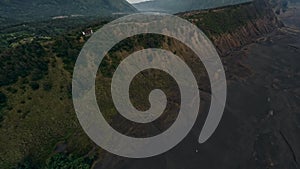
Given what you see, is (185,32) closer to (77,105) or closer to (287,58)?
(287,58)

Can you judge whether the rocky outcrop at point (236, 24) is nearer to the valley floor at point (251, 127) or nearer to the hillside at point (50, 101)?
the valley floor at point (251, 127)

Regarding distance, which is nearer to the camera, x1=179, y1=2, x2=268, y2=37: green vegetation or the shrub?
the shrub

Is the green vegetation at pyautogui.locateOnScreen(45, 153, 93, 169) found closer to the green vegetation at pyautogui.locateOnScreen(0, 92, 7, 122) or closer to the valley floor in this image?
the valley floor

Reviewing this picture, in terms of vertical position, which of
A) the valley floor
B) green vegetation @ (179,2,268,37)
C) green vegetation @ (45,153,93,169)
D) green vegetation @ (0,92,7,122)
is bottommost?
green vegetation @ (45,153,93,169)

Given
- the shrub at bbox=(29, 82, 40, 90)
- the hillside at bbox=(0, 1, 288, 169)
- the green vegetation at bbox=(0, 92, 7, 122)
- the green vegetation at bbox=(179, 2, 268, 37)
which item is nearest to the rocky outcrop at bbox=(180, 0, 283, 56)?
the green vegetation at bbox=(179, 2, 268, 37)

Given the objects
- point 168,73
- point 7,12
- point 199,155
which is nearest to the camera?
point 199,155

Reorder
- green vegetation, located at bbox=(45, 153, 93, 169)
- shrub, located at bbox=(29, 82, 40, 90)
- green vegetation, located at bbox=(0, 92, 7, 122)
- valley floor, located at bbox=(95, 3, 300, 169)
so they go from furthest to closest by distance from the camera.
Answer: shrub, located at bbox=(29, 82, 40, 90) → green vegetation, located at bbox=(0, 92, 7, 122) → valley floor, located at bbox=(95, 3, 300, 169) → green vegetation, located at bbox=(45, 153, 93, 169)

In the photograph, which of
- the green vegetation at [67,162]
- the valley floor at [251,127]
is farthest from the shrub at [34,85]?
the valley floor at [251,127]

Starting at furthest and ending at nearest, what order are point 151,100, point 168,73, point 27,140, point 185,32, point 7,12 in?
point 7,12, point 185,32, point 168,73, point 151,100, point 27,140

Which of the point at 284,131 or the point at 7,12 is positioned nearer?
the point at 284,131

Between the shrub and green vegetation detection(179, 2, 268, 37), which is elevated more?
green vegetation detection(179, 2, 268, 37)

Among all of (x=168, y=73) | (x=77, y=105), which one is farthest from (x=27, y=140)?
(x=168, y=73)
